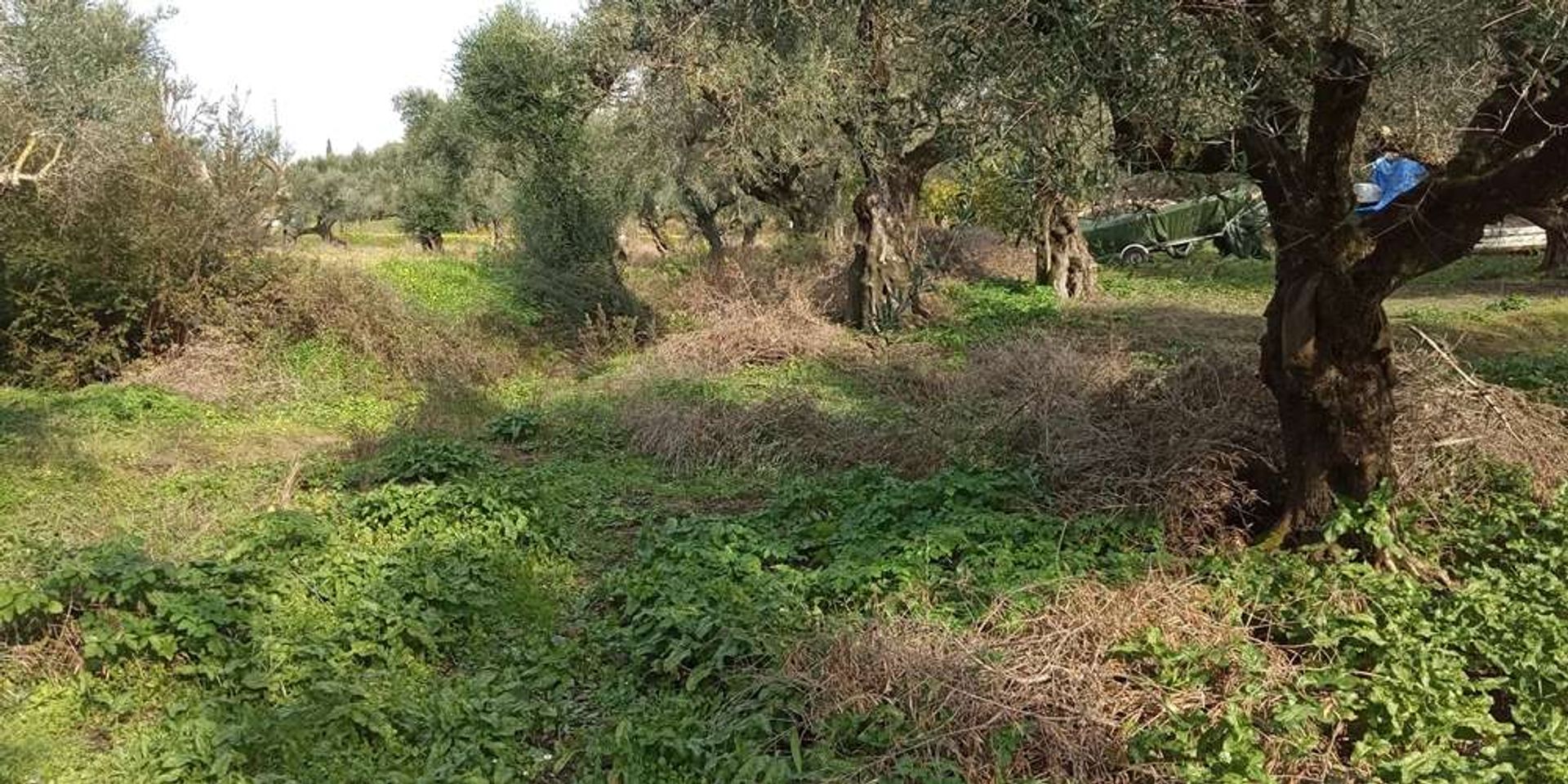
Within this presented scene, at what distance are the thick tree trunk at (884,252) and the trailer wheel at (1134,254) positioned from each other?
26.0ft

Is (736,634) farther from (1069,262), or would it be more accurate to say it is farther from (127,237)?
(1069,262)

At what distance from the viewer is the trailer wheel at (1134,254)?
20361 mm

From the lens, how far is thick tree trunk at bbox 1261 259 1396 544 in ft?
16.9

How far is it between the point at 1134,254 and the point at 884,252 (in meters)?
8.77

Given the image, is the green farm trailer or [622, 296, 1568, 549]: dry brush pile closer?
[622, 296, 1568, 549]: dry brush pile

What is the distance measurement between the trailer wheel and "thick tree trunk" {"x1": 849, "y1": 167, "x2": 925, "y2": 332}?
26.0ft

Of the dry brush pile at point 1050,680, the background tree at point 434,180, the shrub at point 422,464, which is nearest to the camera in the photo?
the dry brush pile at point 1050,680

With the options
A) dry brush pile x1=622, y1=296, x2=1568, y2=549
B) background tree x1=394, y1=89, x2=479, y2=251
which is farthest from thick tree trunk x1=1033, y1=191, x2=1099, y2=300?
background tree x1=394, y1=89, x2=479, y2=251

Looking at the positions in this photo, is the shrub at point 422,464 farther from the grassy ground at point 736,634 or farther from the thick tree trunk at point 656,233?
the thick tree trunk at point 656,233

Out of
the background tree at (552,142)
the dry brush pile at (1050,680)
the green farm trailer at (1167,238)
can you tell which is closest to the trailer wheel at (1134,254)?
the green farm trailer at (1167,238)

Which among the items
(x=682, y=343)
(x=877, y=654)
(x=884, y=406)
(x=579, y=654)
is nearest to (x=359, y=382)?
(x=682, y=343)

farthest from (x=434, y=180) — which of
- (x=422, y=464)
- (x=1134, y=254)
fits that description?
(x=422, y=464)

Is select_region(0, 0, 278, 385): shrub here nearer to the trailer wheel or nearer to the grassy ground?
the grassy ground

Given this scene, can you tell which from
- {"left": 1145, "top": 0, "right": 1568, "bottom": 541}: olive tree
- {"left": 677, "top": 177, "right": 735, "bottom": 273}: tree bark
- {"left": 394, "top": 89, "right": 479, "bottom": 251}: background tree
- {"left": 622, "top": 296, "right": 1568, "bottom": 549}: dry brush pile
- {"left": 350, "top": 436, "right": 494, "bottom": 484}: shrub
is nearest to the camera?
{"left": 1145, "top": 0, "right": 1568, "bottom": 541}: olive tree
